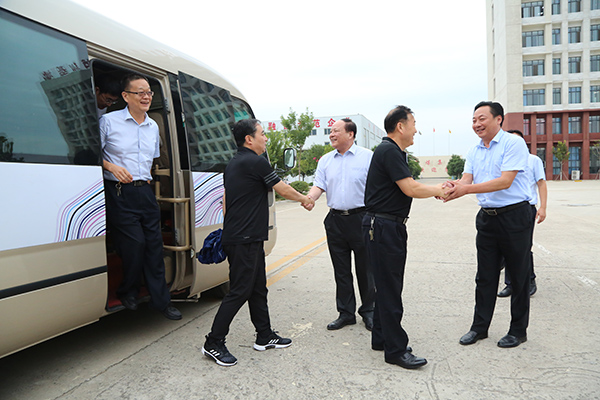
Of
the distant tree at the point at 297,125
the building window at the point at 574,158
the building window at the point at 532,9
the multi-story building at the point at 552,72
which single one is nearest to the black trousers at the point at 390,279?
the distant tree at the point at 297,125

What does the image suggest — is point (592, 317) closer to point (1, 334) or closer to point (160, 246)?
point (160, 246)

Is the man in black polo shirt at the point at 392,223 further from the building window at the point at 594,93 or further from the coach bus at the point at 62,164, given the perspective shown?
the building window at the point at 594,93

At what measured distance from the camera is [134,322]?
4551 millimetres

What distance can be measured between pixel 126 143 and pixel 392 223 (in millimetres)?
2290

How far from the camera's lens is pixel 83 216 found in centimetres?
316

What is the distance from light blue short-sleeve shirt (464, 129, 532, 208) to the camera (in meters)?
3.62

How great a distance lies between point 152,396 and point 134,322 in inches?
68.4

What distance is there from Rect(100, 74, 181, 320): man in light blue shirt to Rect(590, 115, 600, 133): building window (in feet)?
190

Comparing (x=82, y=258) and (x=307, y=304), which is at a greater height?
(x=82, y=258)

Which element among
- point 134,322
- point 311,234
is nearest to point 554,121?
point 311,234

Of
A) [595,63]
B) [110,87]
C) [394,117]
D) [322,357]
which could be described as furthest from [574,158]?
[110,87]

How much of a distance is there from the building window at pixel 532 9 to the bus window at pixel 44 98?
5742cm

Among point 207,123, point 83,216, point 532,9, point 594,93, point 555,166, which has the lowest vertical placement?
point 555,166

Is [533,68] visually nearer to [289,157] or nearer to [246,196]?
[289,157]
